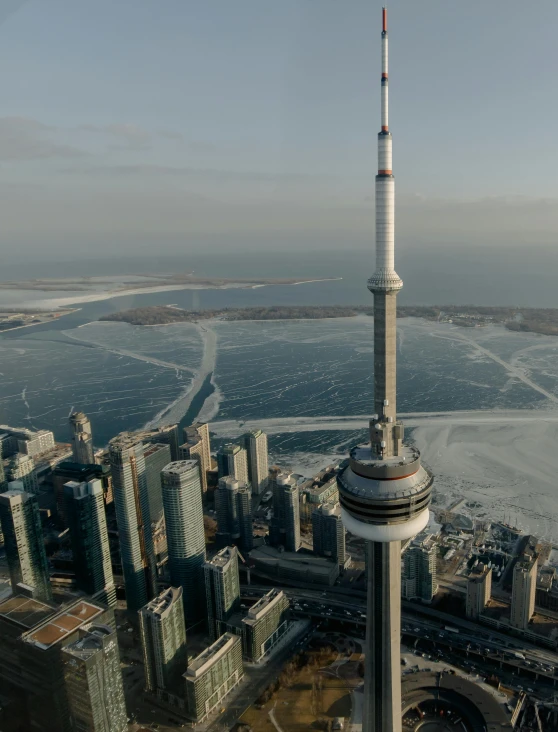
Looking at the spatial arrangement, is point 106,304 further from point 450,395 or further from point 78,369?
point 450,395

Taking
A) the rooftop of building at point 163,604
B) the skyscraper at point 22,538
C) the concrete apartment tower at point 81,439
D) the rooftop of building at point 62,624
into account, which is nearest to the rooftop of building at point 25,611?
the rooftop of building at point 62,624

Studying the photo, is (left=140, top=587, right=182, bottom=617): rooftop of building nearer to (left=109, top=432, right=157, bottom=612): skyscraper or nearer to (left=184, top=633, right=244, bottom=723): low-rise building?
(left=184, top=633, right=244, bottom=723): low-rise building

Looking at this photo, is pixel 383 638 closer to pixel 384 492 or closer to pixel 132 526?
pixel 384 492

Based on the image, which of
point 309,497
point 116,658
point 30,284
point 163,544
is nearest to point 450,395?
point 309,497

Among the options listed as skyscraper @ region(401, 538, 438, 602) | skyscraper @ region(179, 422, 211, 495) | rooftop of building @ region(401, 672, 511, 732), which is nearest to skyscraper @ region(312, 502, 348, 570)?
skyscraper @ region(401, 538, 438, 602)

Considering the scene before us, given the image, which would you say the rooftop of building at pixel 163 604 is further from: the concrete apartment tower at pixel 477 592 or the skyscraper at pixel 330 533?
the concrete apartment tower at pixel 477 592

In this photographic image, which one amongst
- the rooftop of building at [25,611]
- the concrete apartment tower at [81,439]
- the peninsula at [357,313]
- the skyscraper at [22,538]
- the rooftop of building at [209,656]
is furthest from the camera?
the peninsula at [357,313]
